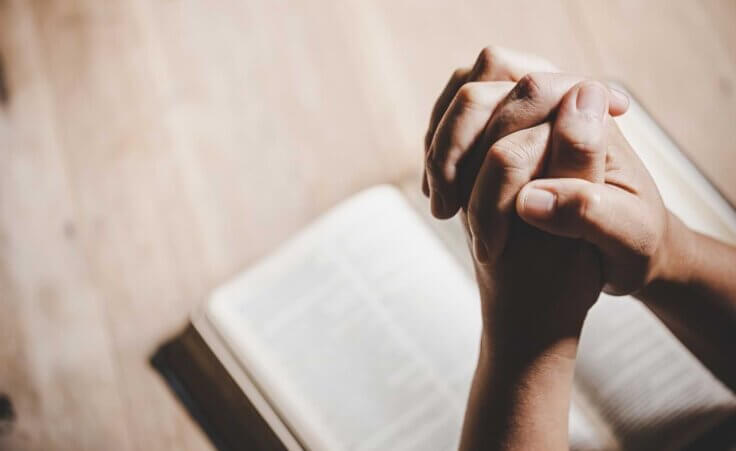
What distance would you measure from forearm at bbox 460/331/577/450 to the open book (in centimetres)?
10

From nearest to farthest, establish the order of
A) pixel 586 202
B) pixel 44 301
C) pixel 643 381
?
pixel 586 202
pixel 643 381
pixel 44 301

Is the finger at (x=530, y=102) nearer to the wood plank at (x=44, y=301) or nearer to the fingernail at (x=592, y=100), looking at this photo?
the fingernail at (x=592, y=100)

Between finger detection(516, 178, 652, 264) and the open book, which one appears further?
the open book

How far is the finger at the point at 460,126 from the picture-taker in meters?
0.44

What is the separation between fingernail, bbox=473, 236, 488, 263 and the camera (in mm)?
442

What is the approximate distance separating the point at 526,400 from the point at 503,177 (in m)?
0.16

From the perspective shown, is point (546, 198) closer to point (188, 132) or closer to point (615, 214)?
point (615, 214)

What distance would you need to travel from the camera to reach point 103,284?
0.68 metres

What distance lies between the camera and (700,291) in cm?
47

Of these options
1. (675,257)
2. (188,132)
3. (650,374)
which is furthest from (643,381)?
(188,132)

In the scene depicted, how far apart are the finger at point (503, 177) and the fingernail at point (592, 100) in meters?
0.03

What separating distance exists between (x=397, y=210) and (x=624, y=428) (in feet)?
0.93

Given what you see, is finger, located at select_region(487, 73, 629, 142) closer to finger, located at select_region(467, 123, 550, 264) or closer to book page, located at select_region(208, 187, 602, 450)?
finger, located at select_region(467, 123, 550, 264)

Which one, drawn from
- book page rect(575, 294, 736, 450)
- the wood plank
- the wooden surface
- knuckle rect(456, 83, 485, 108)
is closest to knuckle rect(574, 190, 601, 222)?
knuckle rect(456, 83, 485, 108)
